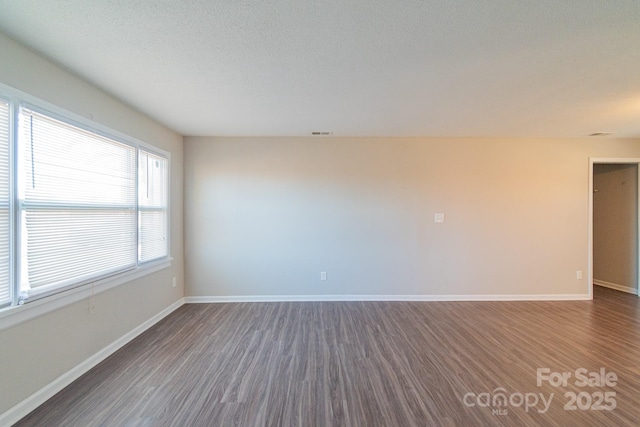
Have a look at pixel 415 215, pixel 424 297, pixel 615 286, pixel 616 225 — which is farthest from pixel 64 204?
pixel 615 286

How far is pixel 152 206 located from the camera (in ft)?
10.8

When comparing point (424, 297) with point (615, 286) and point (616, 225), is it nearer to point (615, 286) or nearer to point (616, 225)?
point (615, 286)

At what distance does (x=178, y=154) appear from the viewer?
12.8ft

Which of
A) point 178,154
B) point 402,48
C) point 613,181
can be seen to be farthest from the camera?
point 613,181

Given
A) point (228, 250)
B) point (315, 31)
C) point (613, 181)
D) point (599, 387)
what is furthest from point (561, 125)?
point (228, 250)

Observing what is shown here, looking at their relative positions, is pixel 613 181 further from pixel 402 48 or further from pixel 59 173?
pixel 59 173

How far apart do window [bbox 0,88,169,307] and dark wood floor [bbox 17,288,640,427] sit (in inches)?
35.8

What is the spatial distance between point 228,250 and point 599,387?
4216 millimetres

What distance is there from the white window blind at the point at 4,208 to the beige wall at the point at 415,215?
2409mm

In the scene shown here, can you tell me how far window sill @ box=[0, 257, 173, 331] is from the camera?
1.68 m

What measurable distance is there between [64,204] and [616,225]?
7.65 m

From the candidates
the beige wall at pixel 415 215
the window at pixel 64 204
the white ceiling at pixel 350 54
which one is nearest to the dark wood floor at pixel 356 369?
the beige wall at pixel 415 215

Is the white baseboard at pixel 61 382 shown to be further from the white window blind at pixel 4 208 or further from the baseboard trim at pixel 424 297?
the baseboard trim at pixel 424 297

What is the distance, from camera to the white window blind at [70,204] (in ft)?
6.01
